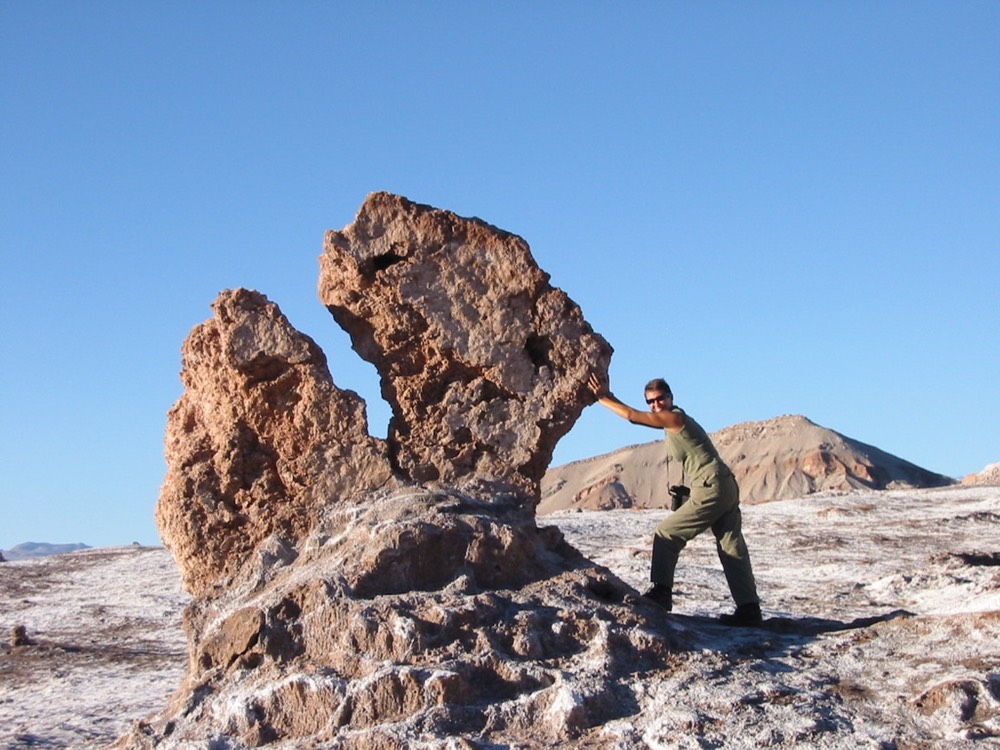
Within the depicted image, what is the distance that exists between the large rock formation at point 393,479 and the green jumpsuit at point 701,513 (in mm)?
503

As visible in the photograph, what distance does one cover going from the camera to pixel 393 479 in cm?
598

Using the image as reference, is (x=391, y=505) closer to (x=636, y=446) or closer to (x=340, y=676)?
(x=340, y=676)

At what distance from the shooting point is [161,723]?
501 centimetres

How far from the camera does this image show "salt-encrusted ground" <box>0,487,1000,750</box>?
4.58m

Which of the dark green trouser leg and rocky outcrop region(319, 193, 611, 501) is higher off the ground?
rocky outcrop region(319, 193, 611, 501)

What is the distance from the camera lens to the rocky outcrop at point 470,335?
6152mm

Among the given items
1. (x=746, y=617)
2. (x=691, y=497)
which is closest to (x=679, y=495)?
(x=691, y=497)

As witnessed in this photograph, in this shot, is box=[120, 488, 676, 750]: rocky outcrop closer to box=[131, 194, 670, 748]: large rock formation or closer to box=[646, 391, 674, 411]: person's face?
box=[131, 194, 670, 748]: large rock formation

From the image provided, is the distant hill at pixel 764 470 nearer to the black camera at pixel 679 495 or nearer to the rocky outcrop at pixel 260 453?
the black camera at pixel 679 495

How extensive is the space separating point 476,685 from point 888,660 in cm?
179

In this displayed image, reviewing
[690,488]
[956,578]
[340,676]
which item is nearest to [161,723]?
[340,676]

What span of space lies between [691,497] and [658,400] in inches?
20.5

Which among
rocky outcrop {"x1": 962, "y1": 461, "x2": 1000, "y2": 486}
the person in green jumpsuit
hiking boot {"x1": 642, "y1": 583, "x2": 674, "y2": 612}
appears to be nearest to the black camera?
the person in green jumpsuit

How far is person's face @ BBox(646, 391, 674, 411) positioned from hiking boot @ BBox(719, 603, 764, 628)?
1103mm
